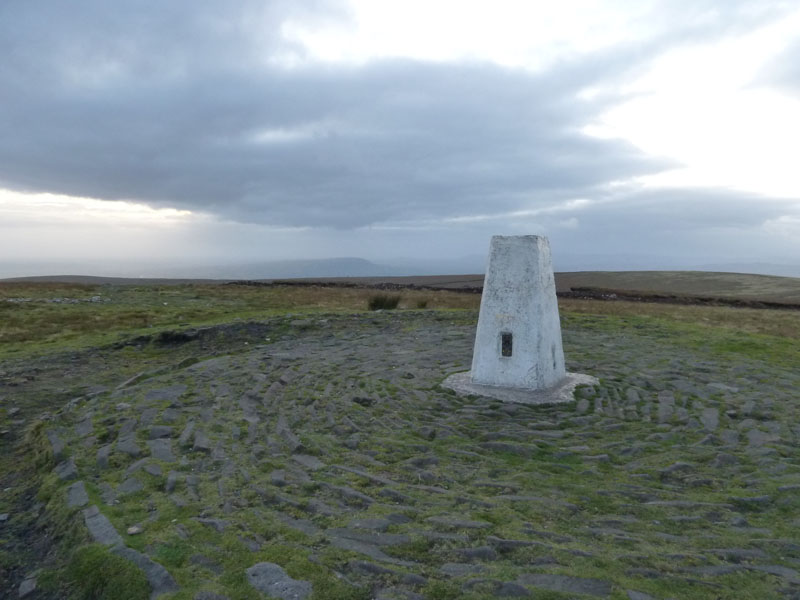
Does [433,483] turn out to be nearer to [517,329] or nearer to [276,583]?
[276,583]

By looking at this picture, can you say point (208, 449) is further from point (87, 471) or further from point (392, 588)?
point (392, 588)

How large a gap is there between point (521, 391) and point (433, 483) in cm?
474

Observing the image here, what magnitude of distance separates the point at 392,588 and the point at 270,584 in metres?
1.15

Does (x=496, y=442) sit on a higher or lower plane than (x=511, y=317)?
lower

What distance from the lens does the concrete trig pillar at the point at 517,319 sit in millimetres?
11688

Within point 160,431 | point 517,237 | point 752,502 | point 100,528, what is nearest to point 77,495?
point 100,528

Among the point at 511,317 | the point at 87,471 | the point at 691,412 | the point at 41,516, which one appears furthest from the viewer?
the point at 511,317

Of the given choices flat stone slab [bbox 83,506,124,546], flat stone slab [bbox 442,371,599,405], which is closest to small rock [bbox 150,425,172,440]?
flat stone slab [bbox 83,506,124,546]

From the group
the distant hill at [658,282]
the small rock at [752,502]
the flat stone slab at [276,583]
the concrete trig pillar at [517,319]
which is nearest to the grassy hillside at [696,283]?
the distant hill at [658,282]

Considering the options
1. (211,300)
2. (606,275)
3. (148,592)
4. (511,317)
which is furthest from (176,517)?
(606,275)

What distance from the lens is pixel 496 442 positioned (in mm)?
9039

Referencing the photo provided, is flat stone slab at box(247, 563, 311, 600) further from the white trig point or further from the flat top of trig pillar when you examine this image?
the flat top of trig pillar

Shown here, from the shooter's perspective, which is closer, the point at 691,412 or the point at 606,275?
the point at 691,412

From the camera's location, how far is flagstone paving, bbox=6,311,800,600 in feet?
17.2
